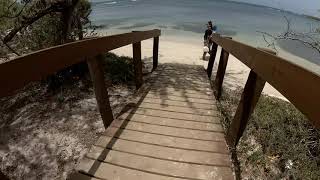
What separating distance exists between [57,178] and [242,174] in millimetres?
2823

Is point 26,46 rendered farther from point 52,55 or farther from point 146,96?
point 52,55

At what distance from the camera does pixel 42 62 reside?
2.10 metres

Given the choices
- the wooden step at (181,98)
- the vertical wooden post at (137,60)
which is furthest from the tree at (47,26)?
the wooden step at (181,98)

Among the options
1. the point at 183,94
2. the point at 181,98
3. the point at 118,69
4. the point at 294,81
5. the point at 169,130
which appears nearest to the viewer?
the point at 294,81

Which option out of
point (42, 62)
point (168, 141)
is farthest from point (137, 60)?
point (42, 62)

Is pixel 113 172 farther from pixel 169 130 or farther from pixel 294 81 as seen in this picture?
pixel 294 81

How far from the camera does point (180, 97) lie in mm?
5402

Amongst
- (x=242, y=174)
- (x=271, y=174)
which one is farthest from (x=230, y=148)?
(x=271, y=174)

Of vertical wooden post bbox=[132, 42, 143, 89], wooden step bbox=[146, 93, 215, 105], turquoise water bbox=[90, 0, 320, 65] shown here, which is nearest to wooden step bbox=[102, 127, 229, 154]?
wooden step bbox=[146, 93, 215, 105]

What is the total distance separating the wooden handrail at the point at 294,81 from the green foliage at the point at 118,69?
5.58m

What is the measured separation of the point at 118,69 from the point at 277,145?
482cm

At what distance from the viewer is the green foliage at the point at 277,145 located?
189 inches

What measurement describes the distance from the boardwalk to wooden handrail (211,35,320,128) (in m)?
1.07

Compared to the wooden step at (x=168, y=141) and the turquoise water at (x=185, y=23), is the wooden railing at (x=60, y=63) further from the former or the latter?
the turquoise water at (x=185, y=23)
